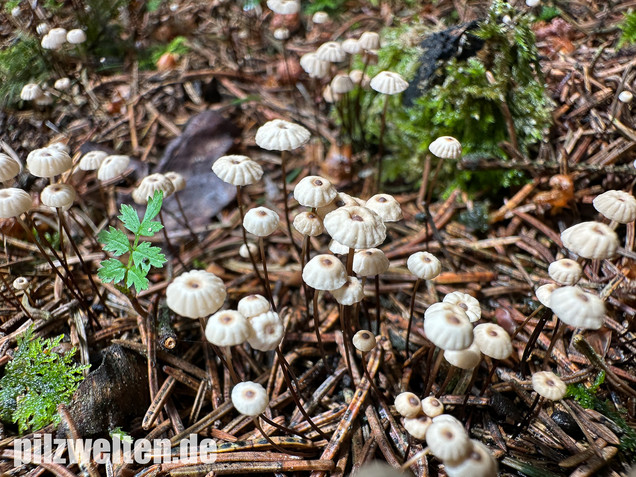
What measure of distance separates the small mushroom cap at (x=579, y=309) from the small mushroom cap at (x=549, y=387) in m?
0.32

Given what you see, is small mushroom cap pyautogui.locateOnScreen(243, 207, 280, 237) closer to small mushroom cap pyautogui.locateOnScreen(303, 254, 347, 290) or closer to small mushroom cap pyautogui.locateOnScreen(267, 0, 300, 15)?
small mushroom cap pyautogui.locateOnScreen(303, 254, 347, 290)

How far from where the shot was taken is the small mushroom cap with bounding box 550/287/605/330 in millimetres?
1919

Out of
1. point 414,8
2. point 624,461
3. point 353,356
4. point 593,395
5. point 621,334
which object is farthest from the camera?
point 414,8

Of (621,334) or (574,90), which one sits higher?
(574,90)

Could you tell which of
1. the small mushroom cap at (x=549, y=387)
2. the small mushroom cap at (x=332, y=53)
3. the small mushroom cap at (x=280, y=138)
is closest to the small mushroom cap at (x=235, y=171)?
the small mushroom cap at (x=280, y=138)

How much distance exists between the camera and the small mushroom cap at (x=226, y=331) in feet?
6.33

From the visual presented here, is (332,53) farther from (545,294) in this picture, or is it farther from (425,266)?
(545,294)

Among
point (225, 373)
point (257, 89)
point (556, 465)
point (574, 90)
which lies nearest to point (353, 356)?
point (225, 373)

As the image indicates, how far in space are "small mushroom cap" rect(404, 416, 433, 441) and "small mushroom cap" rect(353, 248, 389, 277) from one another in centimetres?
73

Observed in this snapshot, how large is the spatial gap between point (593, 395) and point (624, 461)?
13.0 inches

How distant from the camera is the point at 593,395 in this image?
2443mm

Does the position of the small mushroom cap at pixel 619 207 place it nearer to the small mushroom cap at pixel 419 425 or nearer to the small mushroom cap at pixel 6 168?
the small mushroom cap at pixel 419 425

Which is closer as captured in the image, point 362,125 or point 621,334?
point 621,334

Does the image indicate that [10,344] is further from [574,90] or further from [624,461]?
[574,90]
